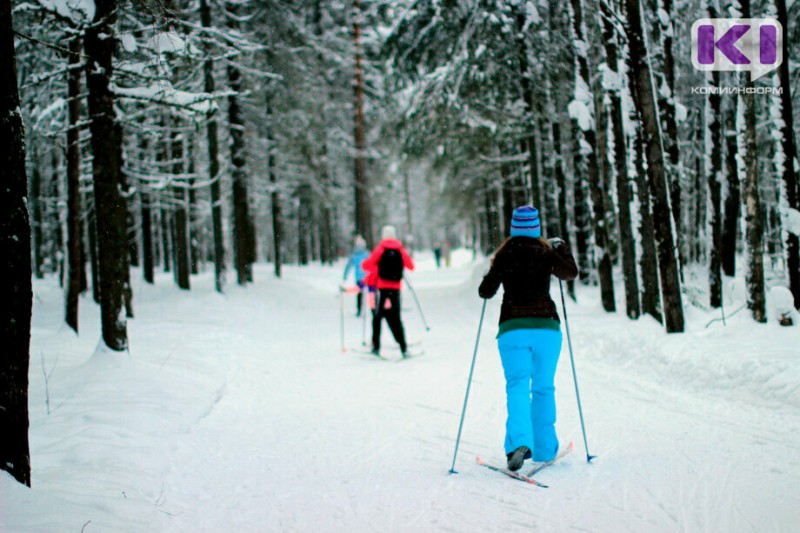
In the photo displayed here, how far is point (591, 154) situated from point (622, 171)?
1.39 meters

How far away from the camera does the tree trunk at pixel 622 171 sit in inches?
398

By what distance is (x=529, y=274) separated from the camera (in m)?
4.64

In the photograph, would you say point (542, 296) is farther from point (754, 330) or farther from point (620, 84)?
point (620, 84)

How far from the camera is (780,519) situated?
11.0 ft

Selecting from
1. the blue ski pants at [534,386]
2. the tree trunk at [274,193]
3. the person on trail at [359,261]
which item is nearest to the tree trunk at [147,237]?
the tree trunk at [274,193]

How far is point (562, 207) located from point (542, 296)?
11.2 meters

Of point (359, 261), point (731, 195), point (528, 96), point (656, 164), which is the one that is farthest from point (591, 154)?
point (359, 261)

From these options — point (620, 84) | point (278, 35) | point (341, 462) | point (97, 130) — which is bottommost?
point (341, 462)

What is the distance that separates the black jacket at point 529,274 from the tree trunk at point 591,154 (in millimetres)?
7407

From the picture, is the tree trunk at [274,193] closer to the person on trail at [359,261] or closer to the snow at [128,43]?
the person on trail at [359,261]

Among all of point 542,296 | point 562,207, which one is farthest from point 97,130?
point 562,207

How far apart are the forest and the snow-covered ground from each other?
873mm

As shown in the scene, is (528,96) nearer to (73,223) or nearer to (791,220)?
(791,220)

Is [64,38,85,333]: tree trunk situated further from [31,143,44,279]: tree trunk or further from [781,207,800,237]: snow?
[31,143,44,279]: tree trunk
